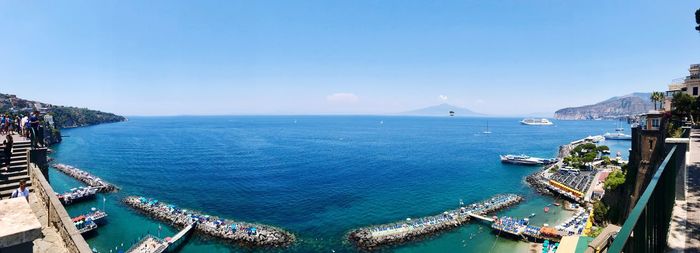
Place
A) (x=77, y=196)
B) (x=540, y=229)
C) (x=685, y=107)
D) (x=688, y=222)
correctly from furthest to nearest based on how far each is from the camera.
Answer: (x=77, y=196), (x=540, y=229), (x=685, y=107), (x=688, y=222)

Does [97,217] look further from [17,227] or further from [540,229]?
[540,229]

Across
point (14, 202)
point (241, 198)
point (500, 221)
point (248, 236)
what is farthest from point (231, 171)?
point (14, 202)

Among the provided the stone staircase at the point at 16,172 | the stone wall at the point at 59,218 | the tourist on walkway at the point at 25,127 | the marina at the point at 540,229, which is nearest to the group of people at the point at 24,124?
the tourist on walkway at the point at 25,127

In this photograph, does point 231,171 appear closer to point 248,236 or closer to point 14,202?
point 248,236

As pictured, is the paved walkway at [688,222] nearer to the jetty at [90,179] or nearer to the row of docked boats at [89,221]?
the row of docked boats at [89,221]

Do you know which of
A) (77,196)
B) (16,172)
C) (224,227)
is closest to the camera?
(16,172)

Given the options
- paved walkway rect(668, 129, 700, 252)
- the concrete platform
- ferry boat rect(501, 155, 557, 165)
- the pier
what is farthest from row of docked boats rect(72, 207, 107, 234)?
ferry boat rect(501, 155, 557, 165)

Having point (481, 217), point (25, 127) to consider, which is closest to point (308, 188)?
point (481, 217)
